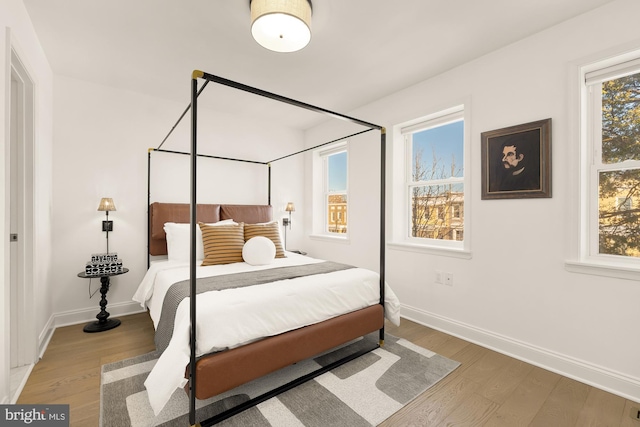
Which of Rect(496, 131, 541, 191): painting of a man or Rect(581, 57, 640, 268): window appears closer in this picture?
Rect(581, 57, 640, 268): window

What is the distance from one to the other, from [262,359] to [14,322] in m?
1.93

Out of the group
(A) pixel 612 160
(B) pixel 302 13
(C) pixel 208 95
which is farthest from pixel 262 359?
(C) pixel 208 95

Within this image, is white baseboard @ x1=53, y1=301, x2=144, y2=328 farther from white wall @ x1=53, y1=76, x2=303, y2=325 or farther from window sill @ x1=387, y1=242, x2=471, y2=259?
window sill @ x1=387, y1=242, x2=471, y2=259

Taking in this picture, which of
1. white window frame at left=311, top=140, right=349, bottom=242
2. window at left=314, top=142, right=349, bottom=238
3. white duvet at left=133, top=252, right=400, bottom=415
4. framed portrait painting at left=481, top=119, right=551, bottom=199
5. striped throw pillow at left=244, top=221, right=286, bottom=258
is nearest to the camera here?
white duvet at left=133, top=252, right=400, bottom=415

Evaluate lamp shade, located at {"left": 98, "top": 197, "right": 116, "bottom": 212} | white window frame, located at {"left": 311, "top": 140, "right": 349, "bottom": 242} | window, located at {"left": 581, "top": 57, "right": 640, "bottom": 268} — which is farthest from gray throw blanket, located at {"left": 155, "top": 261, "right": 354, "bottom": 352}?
white window frame, located at {"left": 311, "top": 140, "right": 349, "bottom": 242}

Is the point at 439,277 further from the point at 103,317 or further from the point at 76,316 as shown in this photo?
the point at 76,316

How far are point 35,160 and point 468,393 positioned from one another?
3600 mm

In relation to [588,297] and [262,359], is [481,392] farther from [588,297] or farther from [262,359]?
[262,359]

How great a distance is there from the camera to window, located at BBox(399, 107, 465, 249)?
10.0 feet

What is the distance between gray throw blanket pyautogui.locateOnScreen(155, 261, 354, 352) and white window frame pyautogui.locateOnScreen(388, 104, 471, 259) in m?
1.20

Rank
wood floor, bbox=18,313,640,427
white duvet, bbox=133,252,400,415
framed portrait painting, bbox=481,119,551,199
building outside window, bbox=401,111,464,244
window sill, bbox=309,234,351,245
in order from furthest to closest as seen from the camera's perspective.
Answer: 1. window sill, bbox=309,234,351,245
2. building outside window, bbox=401,111,464,244
3. framed portrait painting, bbox=481,119,551,199
4. wood floor, bbox=18,313,640,427
5. white duvet, bbox=133,252,400,415

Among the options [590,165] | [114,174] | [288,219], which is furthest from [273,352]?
[288,219]

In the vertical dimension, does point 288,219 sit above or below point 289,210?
below

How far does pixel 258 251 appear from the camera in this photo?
285cm
